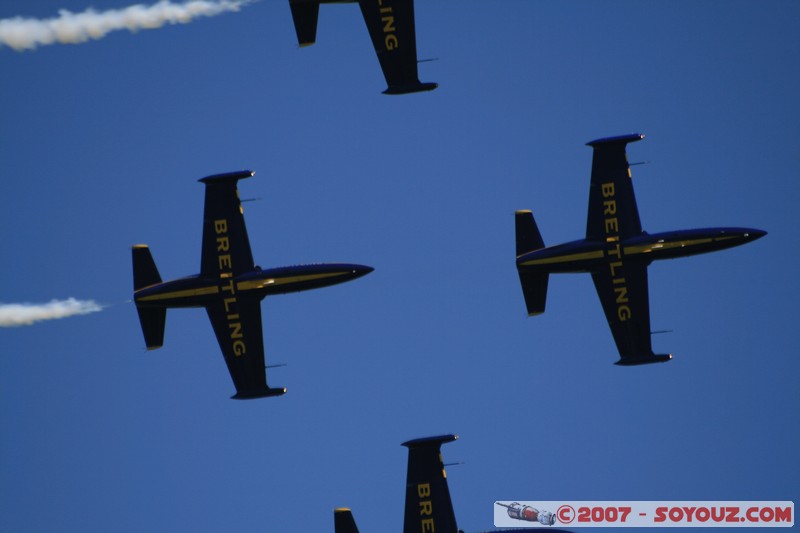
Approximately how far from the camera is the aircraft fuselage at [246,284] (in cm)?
7219

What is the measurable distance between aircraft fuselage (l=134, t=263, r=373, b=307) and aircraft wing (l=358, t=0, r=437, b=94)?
26.3 feet

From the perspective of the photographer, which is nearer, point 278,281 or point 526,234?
point 278,281

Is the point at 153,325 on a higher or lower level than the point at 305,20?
lower

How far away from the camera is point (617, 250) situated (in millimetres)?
73750

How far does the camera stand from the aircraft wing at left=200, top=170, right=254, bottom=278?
73.2 meters

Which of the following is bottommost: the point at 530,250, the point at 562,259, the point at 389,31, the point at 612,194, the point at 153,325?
the point at 153,325

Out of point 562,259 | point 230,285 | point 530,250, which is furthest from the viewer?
point 530,250

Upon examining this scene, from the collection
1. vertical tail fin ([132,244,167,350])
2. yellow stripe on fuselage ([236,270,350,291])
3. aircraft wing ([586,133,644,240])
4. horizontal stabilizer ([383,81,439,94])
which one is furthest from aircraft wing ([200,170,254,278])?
aircraft wing ([586,133,644,240])

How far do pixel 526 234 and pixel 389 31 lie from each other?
1001 cm

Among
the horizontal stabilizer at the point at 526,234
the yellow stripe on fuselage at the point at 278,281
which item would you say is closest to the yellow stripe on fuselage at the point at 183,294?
the yellow stripe on fuselage at the point at 278,281

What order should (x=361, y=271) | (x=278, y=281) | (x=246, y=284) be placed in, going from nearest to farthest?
(x=361, y=271) < (x=278, y=281) < (x=246, y=284)

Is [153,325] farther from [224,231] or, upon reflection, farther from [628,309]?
[628,309]

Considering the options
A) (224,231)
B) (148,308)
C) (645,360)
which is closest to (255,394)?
(148,308)

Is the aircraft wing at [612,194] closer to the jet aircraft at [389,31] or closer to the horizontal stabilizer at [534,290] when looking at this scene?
the horizontal stabilizer at [534,290]
